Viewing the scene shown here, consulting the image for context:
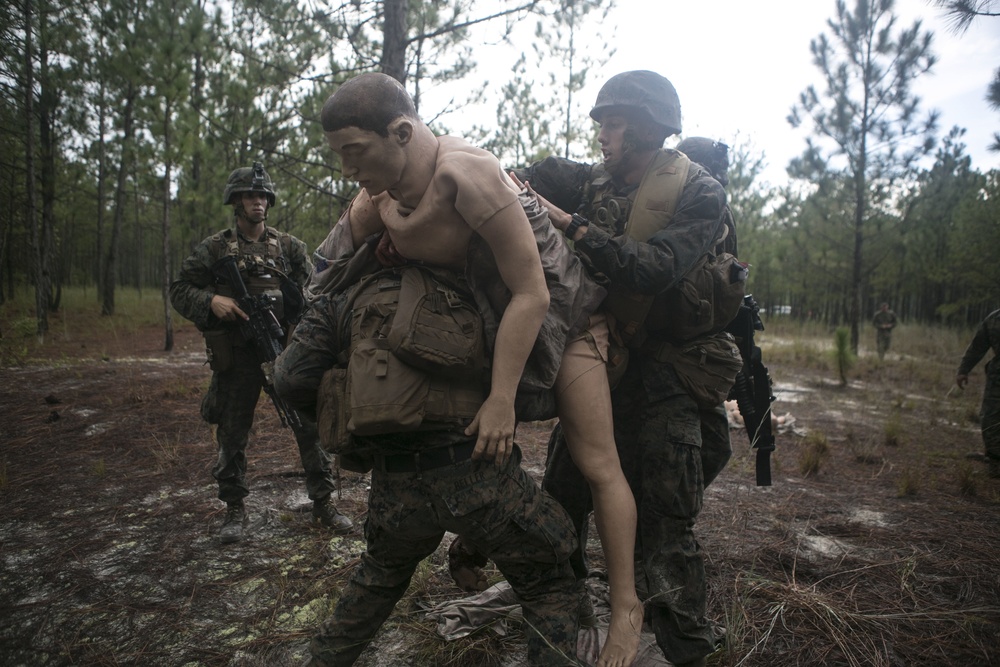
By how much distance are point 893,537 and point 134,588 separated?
4.30 m

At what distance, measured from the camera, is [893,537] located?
3.46 meters

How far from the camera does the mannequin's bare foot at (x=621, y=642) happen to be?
72.7 inches

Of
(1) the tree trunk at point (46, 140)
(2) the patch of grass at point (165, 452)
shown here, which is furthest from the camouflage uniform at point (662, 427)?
(1) the tree trunk at point (46, 140)

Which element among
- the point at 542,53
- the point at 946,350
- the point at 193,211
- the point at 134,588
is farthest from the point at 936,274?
the point at 134,588

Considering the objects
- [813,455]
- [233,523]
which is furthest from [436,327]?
[813,455]

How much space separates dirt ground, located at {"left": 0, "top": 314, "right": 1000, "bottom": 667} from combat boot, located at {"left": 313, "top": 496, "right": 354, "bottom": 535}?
0.08 metres

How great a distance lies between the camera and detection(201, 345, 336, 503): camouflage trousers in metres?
3.54

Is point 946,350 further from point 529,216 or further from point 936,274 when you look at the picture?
point 529,216

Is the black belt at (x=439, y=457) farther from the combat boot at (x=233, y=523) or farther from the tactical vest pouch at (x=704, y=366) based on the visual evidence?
the combat boot at (x=233, y=523)

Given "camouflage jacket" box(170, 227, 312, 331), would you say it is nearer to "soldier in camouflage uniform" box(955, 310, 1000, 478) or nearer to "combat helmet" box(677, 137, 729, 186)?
"combat helmet" box(677, 137, 729, 186)

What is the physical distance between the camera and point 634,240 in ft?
6.38

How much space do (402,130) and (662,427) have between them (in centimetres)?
141

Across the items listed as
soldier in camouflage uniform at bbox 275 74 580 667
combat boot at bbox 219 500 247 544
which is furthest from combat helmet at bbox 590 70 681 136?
combat boot at bbox 219 500 247 544

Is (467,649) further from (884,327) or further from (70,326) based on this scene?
(884,327)
